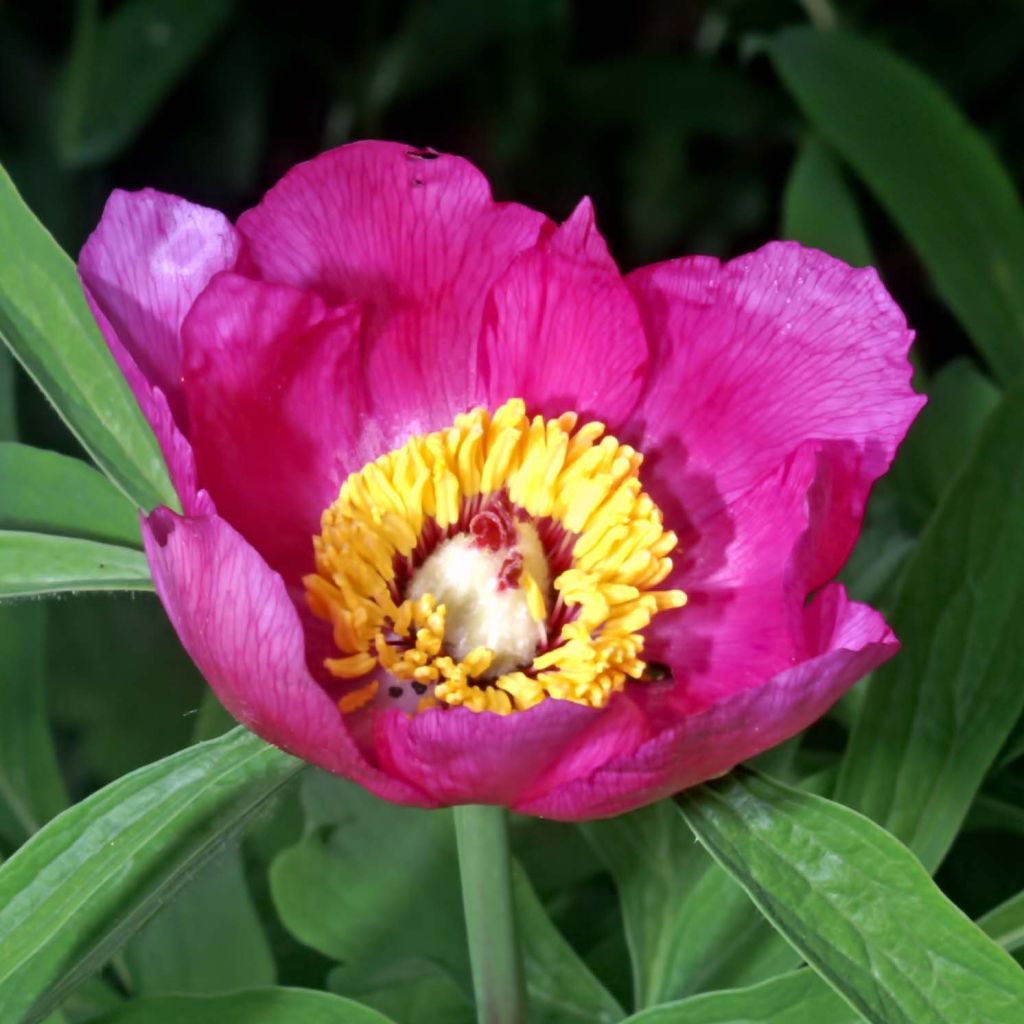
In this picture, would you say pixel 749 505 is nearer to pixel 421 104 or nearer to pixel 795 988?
pixel 795 988

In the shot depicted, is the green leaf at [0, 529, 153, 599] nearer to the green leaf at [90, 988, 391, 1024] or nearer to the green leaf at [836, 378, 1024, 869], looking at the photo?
the green leaf at [90, 988, 391, 1024]

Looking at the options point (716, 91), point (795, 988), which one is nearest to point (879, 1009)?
point (795, 988)

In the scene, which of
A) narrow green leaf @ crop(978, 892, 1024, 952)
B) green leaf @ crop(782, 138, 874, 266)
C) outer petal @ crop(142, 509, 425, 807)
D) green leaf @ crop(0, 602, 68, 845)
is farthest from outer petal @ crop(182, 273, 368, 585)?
green leaf @ crop(782, 138, 874, 266)

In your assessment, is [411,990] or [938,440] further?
[938,440]

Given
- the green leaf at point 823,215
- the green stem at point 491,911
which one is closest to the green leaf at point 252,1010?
the green stem at point 491,911

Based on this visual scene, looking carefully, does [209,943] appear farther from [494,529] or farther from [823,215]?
[823,215]

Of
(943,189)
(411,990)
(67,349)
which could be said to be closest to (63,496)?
(67,349)

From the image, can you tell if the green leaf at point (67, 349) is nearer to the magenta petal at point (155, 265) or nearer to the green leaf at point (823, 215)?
the magenta petal at point (155, 265)
